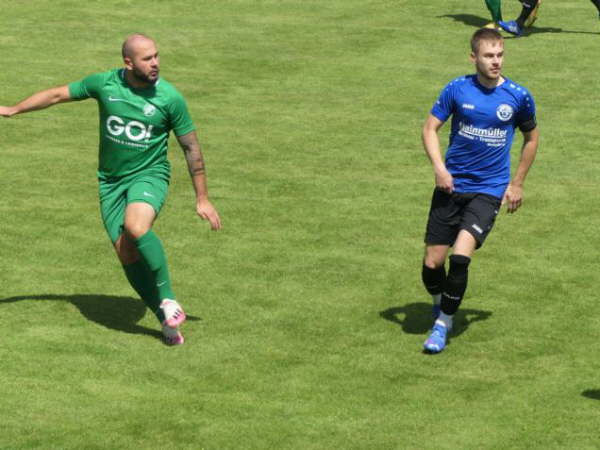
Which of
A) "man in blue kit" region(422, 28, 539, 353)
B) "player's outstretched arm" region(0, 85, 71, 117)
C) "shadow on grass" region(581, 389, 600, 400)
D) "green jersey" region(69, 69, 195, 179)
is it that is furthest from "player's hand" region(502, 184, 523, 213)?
"player's outstretched arm" region(0, 85, 71, 117)

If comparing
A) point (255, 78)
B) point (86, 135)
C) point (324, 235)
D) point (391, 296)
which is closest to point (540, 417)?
point (391, 296)

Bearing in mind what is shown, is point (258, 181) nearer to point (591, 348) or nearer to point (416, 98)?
point (416, 98)

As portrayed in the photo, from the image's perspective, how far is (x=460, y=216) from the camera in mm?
9617

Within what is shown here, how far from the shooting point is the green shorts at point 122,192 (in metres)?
9.55

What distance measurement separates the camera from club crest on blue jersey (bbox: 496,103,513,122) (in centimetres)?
938

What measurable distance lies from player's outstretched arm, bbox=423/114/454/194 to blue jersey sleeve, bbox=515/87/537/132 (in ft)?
1.91

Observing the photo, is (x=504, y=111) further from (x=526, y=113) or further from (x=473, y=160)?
(x=473, y=160)

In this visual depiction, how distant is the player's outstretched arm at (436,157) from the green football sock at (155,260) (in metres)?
2.06

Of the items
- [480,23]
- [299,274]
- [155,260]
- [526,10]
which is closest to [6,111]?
[155,260]

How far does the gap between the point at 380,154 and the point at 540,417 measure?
24.4ft

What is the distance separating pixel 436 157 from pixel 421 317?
1.55 meters

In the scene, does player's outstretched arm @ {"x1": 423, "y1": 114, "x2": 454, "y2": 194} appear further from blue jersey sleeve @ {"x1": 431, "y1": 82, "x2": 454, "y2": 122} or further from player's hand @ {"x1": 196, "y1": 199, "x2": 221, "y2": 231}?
player's hand @ {"x1": 196, "y1": 199, "x2": 221, "y2": 231}

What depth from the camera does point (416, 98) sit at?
1784 centimetres

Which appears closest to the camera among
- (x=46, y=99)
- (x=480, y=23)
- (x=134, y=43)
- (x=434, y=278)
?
(x=134, y=43)
